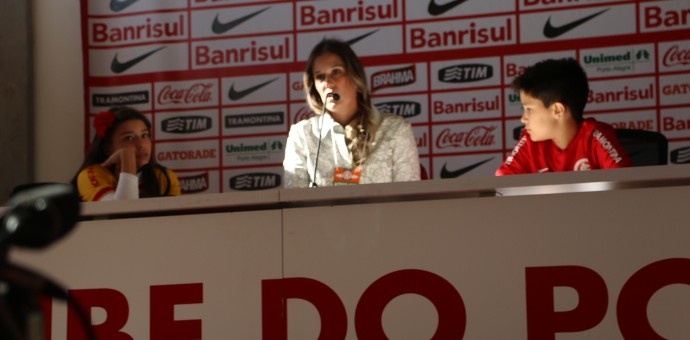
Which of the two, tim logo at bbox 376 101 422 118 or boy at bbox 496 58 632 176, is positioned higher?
tim logo at bbox 376 101 422 118

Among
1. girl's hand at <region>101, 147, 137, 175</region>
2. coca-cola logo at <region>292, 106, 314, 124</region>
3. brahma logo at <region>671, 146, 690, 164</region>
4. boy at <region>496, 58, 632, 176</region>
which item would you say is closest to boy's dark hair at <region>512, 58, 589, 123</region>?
boy at <region>496, 58, 632, 176</region>

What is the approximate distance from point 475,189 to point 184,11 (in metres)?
3.26

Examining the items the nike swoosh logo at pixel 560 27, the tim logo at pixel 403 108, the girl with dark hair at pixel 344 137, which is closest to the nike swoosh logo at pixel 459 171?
the tim logo at pixel 403 108

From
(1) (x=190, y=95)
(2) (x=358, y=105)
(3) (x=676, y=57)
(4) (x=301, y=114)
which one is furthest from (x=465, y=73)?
(2) (x=358, y=105)

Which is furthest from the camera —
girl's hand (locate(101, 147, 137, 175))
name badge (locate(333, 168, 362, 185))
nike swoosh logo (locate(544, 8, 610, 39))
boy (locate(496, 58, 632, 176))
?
nike swoosh logo (locate(544, 8, 610, 39))

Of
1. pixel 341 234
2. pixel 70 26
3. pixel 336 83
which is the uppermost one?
pixel 70 26

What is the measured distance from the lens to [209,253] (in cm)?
293

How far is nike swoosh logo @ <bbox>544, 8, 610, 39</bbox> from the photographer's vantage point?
527 cm

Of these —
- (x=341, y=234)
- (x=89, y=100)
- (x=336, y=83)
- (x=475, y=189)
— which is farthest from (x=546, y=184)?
(x=89, y=100)

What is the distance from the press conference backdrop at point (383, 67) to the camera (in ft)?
17.2

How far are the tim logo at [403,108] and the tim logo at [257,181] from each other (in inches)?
26.2

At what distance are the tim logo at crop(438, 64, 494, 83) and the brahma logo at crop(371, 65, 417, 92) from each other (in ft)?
0.47

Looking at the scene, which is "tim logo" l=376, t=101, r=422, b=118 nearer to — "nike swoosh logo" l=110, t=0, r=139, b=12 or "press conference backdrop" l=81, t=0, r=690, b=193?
"press conference backdrop" l=81, t=0, r=690, b=193

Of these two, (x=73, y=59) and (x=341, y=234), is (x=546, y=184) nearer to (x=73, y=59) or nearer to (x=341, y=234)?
(x=341, y=234)
